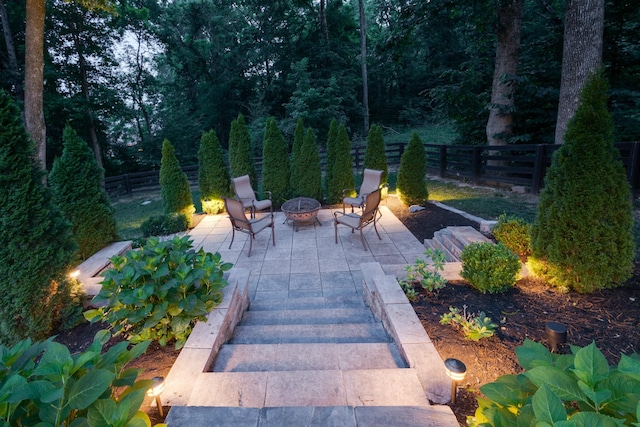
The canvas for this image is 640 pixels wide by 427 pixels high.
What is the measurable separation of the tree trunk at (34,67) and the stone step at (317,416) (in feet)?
22.7

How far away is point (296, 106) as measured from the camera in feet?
54.0

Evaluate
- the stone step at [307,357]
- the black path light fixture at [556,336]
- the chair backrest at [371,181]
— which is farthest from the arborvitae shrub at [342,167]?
the black path light fixture at [556,336]

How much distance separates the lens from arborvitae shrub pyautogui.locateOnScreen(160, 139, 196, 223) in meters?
6.81

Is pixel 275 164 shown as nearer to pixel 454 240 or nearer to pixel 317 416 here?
pixel 454 240

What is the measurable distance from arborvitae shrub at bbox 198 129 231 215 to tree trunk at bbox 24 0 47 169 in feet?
9.92

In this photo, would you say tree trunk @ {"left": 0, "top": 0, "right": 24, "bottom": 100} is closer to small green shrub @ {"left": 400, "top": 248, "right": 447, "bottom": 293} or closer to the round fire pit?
the round fire pit

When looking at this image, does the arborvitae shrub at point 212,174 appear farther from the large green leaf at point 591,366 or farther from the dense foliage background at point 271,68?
the large green leaf at point 591,366

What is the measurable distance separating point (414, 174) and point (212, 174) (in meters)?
4.71

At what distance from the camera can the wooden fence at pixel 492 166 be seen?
20.6 ft

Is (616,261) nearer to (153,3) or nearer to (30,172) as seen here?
(30,172)

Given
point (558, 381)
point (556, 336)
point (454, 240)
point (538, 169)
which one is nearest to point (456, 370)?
point (558, 381)

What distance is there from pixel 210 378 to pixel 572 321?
99.9 inches

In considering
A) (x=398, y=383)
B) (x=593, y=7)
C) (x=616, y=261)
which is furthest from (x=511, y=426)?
(x=593, y=7)

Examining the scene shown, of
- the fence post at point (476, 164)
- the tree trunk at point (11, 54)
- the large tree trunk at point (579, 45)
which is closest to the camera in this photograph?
the large tree trunk at point (579, 45)
